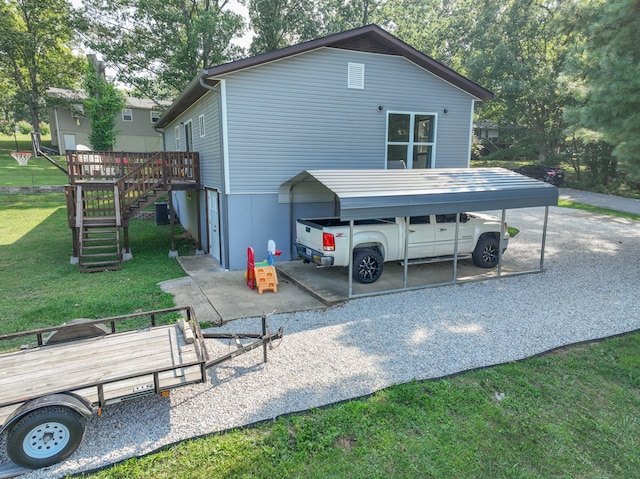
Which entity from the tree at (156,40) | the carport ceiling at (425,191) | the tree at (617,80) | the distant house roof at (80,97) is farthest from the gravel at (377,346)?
the distant house roof at (80,97)

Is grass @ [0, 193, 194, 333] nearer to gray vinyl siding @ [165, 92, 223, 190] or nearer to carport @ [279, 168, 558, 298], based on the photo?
gray vinyl siding @ [165, 92, 223, 190]

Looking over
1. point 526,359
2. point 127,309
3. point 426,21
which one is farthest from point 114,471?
point 426,21

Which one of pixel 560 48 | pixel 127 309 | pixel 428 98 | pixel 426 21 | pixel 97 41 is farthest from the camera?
pixel 426 21

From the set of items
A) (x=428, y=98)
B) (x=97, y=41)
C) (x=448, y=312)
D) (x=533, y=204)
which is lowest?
(x=448, y=312)

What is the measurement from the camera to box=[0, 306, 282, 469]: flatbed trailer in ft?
11.7

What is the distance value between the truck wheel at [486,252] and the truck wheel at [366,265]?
2851mm

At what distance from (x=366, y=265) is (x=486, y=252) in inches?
136

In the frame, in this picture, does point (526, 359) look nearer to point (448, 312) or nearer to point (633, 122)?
point (448, 312)

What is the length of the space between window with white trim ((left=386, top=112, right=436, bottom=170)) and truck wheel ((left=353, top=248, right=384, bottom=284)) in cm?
399

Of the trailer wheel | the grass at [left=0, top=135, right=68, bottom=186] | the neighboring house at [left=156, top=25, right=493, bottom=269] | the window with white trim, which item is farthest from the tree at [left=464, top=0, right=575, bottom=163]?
the trailer wheel

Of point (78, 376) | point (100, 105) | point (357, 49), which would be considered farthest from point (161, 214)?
point (78, 376)

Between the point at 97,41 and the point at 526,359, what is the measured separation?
29.9 m

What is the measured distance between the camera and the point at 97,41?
25.5m

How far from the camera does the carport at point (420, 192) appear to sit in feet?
24.9
